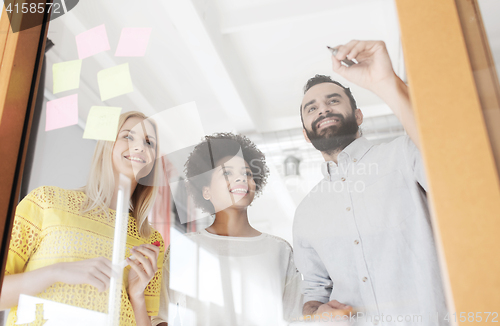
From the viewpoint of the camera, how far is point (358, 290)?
688 millimetres

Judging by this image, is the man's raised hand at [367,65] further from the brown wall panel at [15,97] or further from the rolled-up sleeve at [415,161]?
the brown wall panel at [15,97]

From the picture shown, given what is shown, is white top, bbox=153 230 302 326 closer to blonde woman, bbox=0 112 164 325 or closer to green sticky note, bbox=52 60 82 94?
blonde woman, bbox=0 112 164 325

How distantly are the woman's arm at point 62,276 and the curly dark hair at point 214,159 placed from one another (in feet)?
0.97

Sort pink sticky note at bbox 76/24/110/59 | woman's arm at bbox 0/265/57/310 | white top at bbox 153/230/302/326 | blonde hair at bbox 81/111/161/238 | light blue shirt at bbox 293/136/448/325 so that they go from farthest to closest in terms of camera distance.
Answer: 1. pink sticky note at bbox 76/24/110/59
2. blonde hair at bbox 81/111/161/238
3. woman's arm at bbox 0/265/57/310
4. white top at bbox 153/230/302/326
5. light blue shirt at bbox 293/136/448/325

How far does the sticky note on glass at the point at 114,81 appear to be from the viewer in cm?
106

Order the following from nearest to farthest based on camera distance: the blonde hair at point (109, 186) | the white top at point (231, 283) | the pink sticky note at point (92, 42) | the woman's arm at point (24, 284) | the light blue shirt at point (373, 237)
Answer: the light blue shirt at point (373, 237) → the white top at point (231, 283) → the woman's arm at point (24, 284) → the blonde hair at point (109, 186) → the pink sticky note at point (92, 42)

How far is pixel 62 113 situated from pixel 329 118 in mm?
776

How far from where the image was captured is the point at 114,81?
42.4 inches

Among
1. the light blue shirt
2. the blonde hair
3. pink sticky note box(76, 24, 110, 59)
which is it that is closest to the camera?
the light blue shirt

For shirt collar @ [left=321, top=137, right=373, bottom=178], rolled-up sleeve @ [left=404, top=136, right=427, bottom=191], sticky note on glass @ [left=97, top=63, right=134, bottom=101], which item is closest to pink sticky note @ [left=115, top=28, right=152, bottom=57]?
sticky note on glass @ [left=97, top=63, right=134, bottom=101]

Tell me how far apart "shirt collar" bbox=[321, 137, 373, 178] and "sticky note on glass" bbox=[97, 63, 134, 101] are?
60 cm

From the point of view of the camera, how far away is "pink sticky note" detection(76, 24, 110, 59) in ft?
3.66

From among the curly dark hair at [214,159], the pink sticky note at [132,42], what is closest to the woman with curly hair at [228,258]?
the curly dark hair at [214,159]

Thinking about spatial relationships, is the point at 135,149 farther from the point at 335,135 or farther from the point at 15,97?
the point at 335,135
